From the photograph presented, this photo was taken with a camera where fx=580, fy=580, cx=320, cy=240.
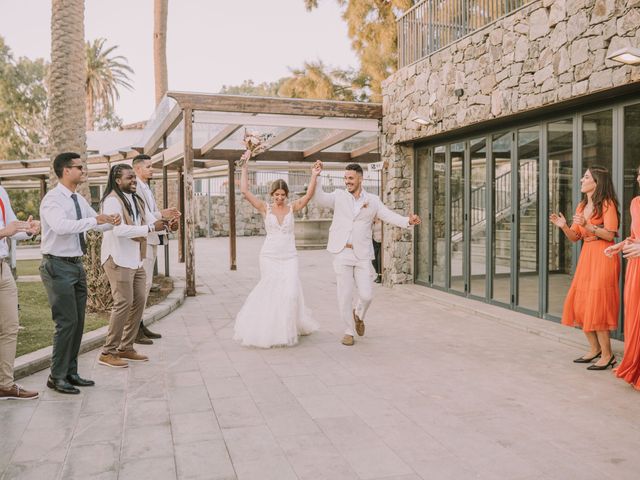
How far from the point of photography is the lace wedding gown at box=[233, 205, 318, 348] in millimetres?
6121

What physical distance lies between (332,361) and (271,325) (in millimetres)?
878

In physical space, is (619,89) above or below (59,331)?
above

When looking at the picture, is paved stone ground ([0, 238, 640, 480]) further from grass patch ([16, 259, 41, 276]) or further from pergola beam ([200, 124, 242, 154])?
grass patch ([16, 259, 41, 276])

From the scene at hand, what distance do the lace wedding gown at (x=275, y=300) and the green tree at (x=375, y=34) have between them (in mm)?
11993

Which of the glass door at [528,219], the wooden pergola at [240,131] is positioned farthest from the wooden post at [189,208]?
the glass door at [528,219]

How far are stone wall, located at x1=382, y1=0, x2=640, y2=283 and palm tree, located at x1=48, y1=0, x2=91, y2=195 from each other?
17.5 feet

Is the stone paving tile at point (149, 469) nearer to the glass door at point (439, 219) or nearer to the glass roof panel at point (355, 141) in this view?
the glass door at point (439, 219)

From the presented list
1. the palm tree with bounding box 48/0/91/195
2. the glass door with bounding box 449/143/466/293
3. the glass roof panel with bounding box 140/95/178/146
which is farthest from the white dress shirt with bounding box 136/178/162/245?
the glass door with bounding box 449/143/466/293

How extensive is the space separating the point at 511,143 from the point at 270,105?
3963mm

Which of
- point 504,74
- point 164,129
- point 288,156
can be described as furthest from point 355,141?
point 504,74

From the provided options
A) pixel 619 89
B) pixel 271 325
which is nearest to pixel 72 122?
pixel 271 325

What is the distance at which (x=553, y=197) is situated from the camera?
7.07m

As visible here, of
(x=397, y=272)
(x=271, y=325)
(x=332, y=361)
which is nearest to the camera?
(x=332, y=361)

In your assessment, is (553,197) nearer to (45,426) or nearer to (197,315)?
(197,315)
